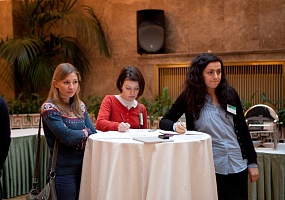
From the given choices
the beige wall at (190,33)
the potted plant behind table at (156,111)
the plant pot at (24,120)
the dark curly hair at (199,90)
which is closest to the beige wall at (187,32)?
the beige wall at (190,33)

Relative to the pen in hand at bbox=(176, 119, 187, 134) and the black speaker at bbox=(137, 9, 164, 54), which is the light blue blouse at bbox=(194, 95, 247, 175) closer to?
the pen in hand at bbox=(176, 119, 187, 134)

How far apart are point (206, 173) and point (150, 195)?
0.37 meters

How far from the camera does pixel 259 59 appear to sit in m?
6.60

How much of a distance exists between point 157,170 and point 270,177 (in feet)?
5.74

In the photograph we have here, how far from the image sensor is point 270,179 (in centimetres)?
389

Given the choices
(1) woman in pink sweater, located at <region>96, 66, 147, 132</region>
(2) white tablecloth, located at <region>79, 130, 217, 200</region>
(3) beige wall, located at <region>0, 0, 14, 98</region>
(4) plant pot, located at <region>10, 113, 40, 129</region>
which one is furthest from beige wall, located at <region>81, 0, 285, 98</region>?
(2) white tablecloth, located at <region>79, 130, 217, 200</region>

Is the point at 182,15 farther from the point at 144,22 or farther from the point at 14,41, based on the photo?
the point at 14,41

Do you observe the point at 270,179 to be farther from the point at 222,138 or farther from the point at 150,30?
the point at 150,30

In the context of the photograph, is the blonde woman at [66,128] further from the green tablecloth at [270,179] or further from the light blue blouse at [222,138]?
the green tablecloth at [270,179]

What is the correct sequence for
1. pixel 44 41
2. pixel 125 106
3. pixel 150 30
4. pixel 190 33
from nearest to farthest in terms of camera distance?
pixel 125 106
pixel 150 30
pixel 190 33
pixel 44 41

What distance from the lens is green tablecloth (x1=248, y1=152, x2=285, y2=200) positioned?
3.82m

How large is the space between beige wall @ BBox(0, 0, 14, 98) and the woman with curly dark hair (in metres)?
6.32

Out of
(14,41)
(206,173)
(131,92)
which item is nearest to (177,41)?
(14,41)

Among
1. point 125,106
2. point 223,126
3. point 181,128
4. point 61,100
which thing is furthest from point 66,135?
point 223,126
